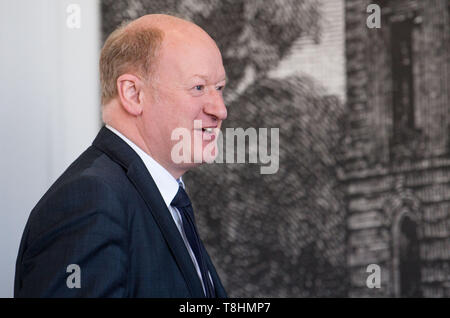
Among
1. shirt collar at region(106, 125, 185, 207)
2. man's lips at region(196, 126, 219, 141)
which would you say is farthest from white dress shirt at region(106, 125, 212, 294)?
man's lips at region(196, 126, 219, 141)

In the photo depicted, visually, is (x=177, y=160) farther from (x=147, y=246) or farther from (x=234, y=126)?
(x=234, y=126)

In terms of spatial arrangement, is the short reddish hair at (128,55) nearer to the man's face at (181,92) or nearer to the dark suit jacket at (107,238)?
the man's face at (181,92)

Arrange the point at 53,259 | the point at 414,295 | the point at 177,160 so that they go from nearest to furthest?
the point at 53,259 < the point at 177,160 < the point at 414,295

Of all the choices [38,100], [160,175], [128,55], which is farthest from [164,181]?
[38,100]

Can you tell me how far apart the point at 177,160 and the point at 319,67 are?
1.08 metres

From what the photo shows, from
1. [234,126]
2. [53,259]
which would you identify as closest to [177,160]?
[53,259]

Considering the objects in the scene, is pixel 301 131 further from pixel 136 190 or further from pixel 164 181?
pixel 136 190

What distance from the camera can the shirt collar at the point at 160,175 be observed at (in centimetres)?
132

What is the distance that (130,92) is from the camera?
1.33 meters

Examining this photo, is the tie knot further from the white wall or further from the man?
the white wall

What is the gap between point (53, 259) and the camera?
1.06 metres

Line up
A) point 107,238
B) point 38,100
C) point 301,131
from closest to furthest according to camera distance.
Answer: point 107,238
point 38,100
point 301,131

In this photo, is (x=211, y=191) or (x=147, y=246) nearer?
(x=147, y=246)

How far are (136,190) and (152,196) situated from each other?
3cm
